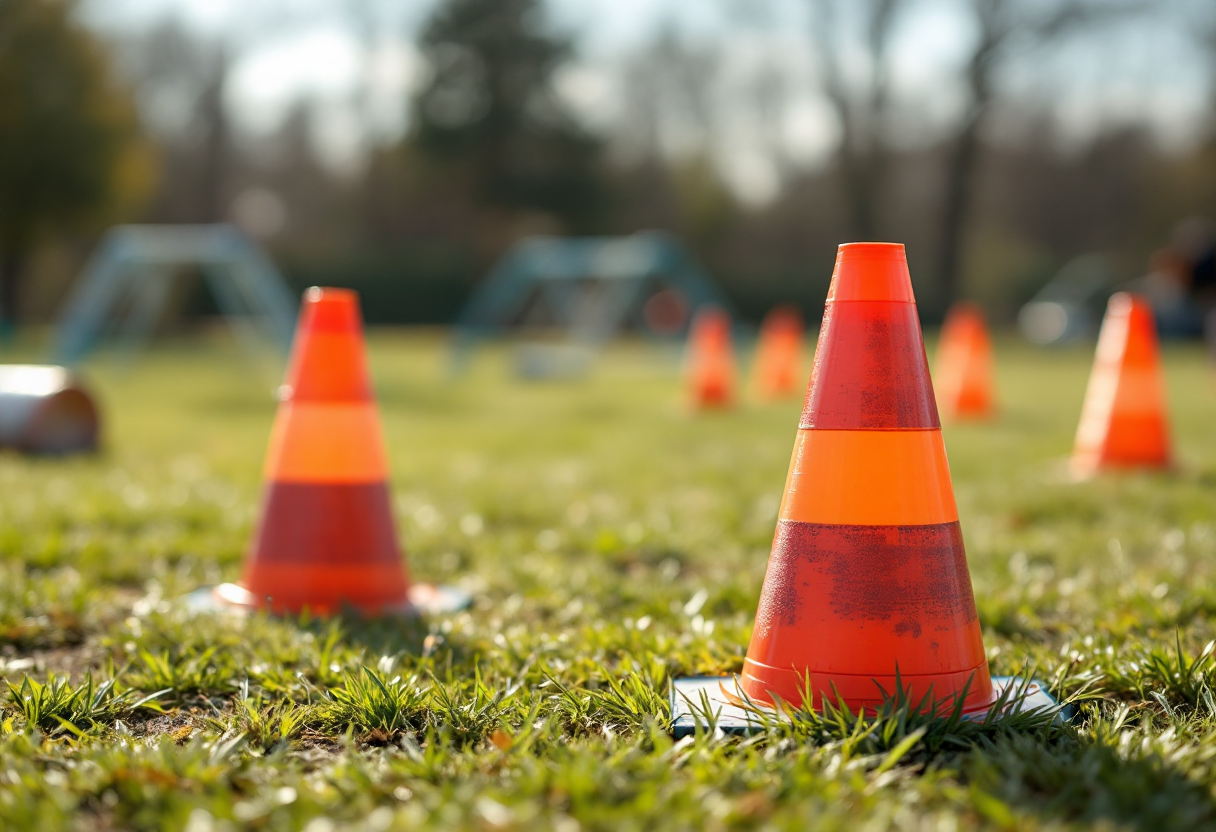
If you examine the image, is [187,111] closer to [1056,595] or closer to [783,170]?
[783,170]

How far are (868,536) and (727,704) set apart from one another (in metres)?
0.45

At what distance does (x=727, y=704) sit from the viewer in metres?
2.47

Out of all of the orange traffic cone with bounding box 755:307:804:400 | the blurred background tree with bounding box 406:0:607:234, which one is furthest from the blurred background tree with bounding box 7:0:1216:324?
the orange traffic cone with bounding box 755:307:804:400

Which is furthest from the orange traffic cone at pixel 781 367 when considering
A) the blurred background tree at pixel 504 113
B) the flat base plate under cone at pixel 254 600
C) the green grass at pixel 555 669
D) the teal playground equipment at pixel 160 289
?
the blurred background tree at pixel 504 113

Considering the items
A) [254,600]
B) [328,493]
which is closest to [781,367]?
[328,493]

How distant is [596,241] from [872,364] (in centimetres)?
3609

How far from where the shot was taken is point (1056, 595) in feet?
12.0

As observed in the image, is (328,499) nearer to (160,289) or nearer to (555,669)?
(555,669)

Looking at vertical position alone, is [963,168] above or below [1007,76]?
below

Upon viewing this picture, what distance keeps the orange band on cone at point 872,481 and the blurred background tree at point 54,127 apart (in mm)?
25529

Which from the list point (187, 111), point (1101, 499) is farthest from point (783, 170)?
point (1101, 499)

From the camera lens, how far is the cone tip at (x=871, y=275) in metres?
2.59

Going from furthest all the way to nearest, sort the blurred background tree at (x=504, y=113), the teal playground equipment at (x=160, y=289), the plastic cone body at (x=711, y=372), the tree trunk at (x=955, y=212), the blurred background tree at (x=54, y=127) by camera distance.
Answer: the blurred background tree at (x=504, y=113) < the tree trunk at (x=955, y=212) < the blurred background tree at (x=54, y=127) < the teal playground equipment at (x=160, y=289) < the plastic cone body at (x=711, y=372)

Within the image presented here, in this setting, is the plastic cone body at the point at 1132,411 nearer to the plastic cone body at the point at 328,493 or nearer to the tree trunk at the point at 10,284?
the plastic cone body at the point at 328,493
